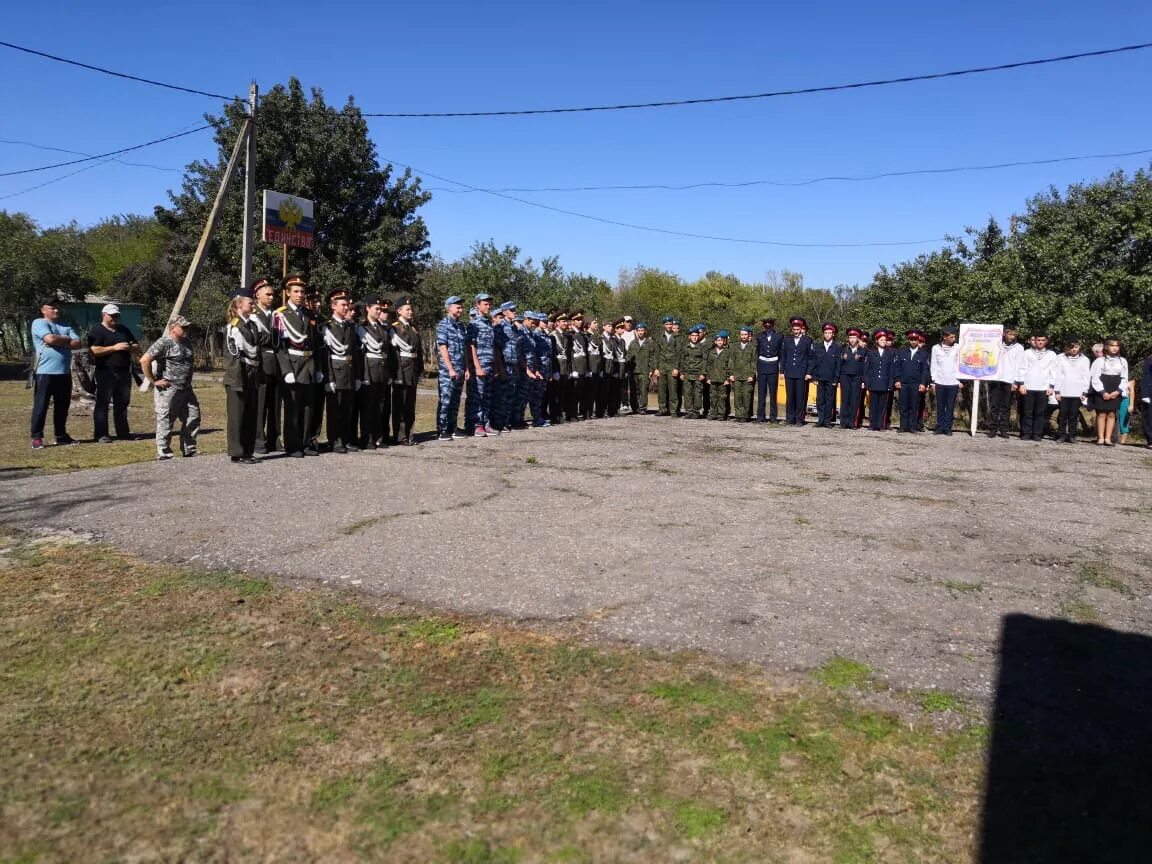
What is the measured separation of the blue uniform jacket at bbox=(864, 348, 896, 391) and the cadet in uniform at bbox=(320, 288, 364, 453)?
9245 millimetres

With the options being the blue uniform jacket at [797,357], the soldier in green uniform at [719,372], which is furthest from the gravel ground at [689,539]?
the soldier in green uniform at [719,372]

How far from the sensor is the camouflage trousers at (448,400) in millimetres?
11484

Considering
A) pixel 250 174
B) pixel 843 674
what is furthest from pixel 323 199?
pixel 843 674

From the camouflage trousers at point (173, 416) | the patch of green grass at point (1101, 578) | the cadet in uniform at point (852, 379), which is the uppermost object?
the cadet in uniform at point (852, 379)

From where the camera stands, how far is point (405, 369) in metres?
10.7

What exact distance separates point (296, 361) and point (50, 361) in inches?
139

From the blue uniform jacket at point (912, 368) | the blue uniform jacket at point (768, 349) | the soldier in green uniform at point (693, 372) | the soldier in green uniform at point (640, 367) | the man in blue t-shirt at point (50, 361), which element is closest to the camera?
the man in blue t-shirt at point (50, 361)

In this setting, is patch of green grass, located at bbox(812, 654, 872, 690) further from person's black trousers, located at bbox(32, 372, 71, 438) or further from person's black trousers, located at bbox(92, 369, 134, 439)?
person's black trousers, located at bbox(92, 369, 134, 439)

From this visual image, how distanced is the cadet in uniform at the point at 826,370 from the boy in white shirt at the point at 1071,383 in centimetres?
359

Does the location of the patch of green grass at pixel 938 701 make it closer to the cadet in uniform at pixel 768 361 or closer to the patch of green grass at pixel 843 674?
the patch of green grass at pixel 843 674

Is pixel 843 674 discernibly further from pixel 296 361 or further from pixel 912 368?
pixel 912 368

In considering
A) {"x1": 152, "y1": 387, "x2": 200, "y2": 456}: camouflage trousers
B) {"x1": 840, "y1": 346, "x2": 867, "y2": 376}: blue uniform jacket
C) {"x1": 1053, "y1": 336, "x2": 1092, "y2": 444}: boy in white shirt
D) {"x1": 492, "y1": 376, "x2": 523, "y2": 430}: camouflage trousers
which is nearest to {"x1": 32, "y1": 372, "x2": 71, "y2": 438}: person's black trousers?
{"x1": 152, "y1": 387, "x2": 200, "y2": 456}: camouflage trousers

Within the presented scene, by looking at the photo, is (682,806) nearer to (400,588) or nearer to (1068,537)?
(400,588)

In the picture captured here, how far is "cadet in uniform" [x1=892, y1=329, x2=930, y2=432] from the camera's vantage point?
47.6ft
